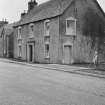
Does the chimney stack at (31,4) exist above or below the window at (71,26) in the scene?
above

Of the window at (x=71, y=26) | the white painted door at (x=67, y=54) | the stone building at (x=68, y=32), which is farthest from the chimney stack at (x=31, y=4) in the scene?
the white painted door at (x=67, y=54)

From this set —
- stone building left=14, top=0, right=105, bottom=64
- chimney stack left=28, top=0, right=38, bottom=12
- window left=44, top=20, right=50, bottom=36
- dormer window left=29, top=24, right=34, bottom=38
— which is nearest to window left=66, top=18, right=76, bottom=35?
stone building left=14, top=0, right=105, bottom=64

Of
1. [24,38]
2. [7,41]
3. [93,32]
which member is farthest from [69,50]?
[7,41]

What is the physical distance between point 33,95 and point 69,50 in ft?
65.7

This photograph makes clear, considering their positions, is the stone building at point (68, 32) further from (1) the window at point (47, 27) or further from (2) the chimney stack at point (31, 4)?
(2) the chimney stack at point (31, 4)

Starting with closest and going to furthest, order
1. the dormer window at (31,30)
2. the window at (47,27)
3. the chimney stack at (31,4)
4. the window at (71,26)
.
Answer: the window at (71,26) < the window at (47,27) < the dormer window at (31,30) < the chimney stack at (31,4)

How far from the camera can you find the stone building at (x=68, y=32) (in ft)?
90.8

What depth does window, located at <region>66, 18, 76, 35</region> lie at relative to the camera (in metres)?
28.0

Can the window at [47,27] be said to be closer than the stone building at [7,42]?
Yes

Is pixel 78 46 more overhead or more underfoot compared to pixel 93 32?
more underfoot

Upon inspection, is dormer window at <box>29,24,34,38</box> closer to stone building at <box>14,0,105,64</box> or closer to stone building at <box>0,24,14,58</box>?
stone building at <box>14,0,105,64</box>

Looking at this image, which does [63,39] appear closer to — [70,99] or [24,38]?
[24,38]

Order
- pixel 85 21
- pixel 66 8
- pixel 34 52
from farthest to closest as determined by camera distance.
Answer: pixel 34 52 < pixel 85 21 < pixel 66 8

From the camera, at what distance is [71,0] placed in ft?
92.1
